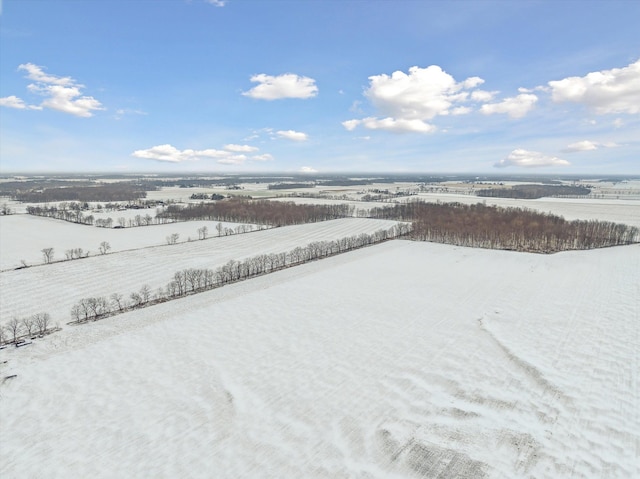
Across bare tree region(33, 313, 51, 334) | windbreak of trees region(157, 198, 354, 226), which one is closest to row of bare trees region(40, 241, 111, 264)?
bare tree region(33, 313, 51, 334)

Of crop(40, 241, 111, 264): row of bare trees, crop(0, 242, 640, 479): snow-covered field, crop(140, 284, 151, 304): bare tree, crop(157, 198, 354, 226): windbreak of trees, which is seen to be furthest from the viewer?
crop(157, 198, 354, 226): windbreak of trees

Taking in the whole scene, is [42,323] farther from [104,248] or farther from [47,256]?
[104,248]

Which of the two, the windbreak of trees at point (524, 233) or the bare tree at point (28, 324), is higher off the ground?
the windbreak of trees at point (524, 233)

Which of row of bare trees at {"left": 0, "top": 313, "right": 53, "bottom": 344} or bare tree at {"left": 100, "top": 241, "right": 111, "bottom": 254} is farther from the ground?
bare tree at {"left": 100, "top": 241, "right": 111, "bottom": 254}

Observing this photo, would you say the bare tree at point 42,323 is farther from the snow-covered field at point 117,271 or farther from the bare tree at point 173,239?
the bare tree at point 173,239

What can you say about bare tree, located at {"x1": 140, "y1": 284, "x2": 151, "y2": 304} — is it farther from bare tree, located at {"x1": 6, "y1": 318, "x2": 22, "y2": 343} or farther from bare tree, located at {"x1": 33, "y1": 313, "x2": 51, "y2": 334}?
bare tree, located at {"x1": 6, "y1": 318, "x2": 22, "y2": 343}

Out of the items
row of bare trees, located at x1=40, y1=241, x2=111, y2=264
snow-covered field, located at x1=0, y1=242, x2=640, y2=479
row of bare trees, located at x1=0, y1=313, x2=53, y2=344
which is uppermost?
row of bare trees, located at x1=40, y1=241, x2=111, y2=264

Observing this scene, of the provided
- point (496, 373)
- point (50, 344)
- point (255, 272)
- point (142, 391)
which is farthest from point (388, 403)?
point (255, 272)

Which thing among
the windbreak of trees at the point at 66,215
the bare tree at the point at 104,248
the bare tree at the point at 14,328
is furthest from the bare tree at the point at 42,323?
the windbreak of trees at the point at 66,215
